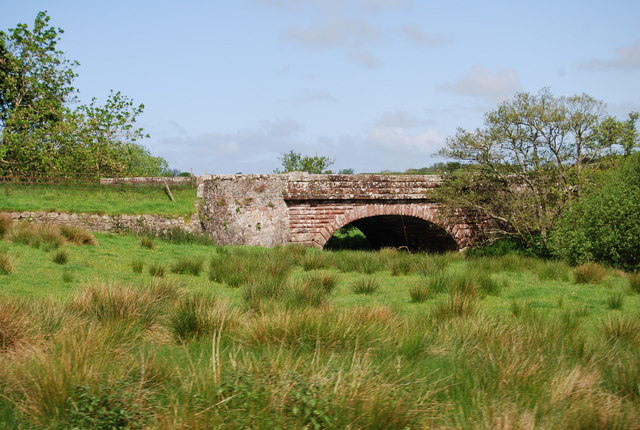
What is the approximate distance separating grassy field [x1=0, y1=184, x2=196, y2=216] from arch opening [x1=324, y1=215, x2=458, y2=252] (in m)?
5.35

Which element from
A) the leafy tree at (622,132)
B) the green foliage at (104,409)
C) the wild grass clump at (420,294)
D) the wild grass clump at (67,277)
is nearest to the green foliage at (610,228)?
the leafy tree at (622,132)

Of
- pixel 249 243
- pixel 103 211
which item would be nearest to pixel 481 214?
pixel 249 243

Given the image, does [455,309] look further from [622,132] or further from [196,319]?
[622,132]

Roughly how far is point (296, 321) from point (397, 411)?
5.15 feet

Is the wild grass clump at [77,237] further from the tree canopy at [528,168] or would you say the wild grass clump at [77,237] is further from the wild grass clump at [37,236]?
the tree canopy at [528,168]

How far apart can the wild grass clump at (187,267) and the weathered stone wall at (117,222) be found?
25.5 feet

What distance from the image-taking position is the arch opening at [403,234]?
738 inches

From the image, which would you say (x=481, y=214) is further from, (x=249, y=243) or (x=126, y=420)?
(x=126, y=420)

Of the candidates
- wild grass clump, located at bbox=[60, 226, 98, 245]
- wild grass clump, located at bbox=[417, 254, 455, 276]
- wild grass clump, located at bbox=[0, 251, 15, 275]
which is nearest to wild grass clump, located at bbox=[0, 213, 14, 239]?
wild grass clump, located at bbox=[60, 226, 98, 245]

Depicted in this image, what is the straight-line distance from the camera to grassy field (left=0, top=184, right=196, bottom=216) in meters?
18.7

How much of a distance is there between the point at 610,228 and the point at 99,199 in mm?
15525

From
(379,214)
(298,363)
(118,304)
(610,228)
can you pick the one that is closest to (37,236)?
(118,304)

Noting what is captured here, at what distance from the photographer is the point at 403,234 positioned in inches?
821

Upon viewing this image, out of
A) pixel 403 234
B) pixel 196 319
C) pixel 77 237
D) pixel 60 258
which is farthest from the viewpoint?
pixel 403 234
